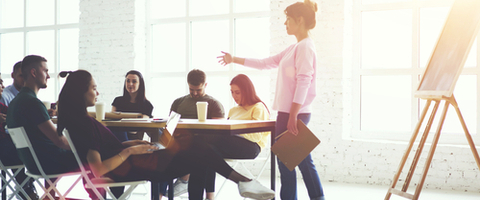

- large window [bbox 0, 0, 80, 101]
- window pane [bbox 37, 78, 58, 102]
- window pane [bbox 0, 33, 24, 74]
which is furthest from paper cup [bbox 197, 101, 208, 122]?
window pane [bbox 0, 33, 24, 74]

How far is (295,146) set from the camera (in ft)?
8.08

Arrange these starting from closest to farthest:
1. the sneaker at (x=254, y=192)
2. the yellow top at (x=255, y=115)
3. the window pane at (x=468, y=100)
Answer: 1. the sneaker at (x=254, y=192)
2. the yellow top at (x=255, y=115)
3. the window pane at (x=468, y=100)

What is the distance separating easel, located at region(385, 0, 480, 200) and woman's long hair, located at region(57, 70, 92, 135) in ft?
5.79

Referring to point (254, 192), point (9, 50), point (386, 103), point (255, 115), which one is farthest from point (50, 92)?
point (254, 192)

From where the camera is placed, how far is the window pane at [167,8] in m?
5.30

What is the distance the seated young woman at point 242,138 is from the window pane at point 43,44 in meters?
3.83

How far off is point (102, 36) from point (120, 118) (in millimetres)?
2808

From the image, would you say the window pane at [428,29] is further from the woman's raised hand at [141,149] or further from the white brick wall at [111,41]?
the white brick wall at [111,41]

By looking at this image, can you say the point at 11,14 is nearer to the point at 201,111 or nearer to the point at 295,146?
the point at 201,111

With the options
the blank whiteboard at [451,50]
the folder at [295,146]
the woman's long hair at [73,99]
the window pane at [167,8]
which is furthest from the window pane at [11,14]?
the blank whiteboard at [451,50]

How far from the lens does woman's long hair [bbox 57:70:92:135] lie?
2.02 meters

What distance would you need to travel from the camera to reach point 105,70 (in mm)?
5332

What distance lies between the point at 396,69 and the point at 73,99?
3.34m

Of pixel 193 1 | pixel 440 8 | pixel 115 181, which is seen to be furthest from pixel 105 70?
pixel 440 8
